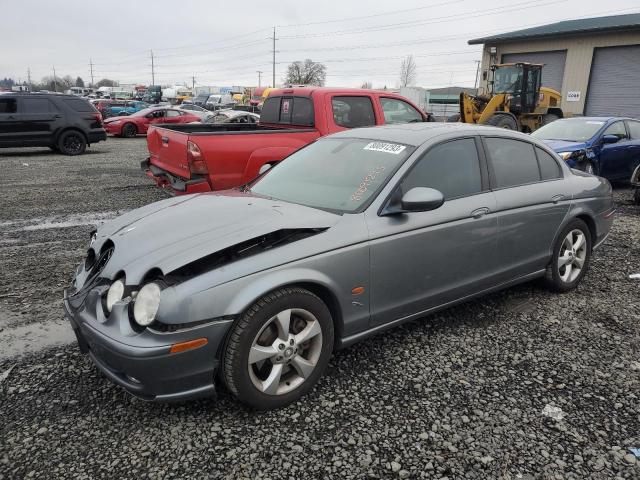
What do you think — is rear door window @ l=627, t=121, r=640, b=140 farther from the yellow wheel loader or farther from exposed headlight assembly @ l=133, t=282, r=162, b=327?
exposed headlight assembly @ l=133, t=282, r=162, b=327

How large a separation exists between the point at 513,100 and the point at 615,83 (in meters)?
11.6

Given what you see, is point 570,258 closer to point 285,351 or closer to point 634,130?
point 285,351

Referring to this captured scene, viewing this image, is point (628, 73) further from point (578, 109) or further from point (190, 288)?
point (190, 288)

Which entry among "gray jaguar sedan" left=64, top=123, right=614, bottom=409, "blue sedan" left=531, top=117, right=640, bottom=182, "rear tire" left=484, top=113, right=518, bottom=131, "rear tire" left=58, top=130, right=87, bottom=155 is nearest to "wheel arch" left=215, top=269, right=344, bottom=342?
"gray jaguar sedan" left=64, top=123, right=614, bottom=409

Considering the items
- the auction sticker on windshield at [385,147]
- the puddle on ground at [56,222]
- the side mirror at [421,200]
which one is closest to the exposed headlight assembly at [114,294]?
the side mirror at [421,200]

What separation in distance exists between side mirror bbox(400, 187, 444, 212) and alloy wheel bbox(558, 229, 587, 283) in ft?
6.28

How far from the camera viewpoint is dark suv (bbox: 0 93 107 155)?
13.9 meters

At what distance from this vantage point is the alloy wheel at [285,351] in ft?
8.77

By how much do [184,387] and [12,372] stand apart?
139cm

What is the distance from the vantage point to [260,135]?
6.47 m

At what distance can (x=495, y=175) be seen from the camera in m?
3.91

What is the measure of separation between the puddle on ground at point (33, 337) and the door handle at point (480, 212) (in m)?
3.00

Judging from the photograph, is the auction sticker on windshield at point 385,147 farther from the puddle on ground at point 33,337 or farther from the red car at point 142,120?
the red car at point 142,120

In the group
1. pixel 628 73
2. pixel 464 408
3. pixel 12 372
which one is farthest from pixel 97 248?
pixel 628 73
